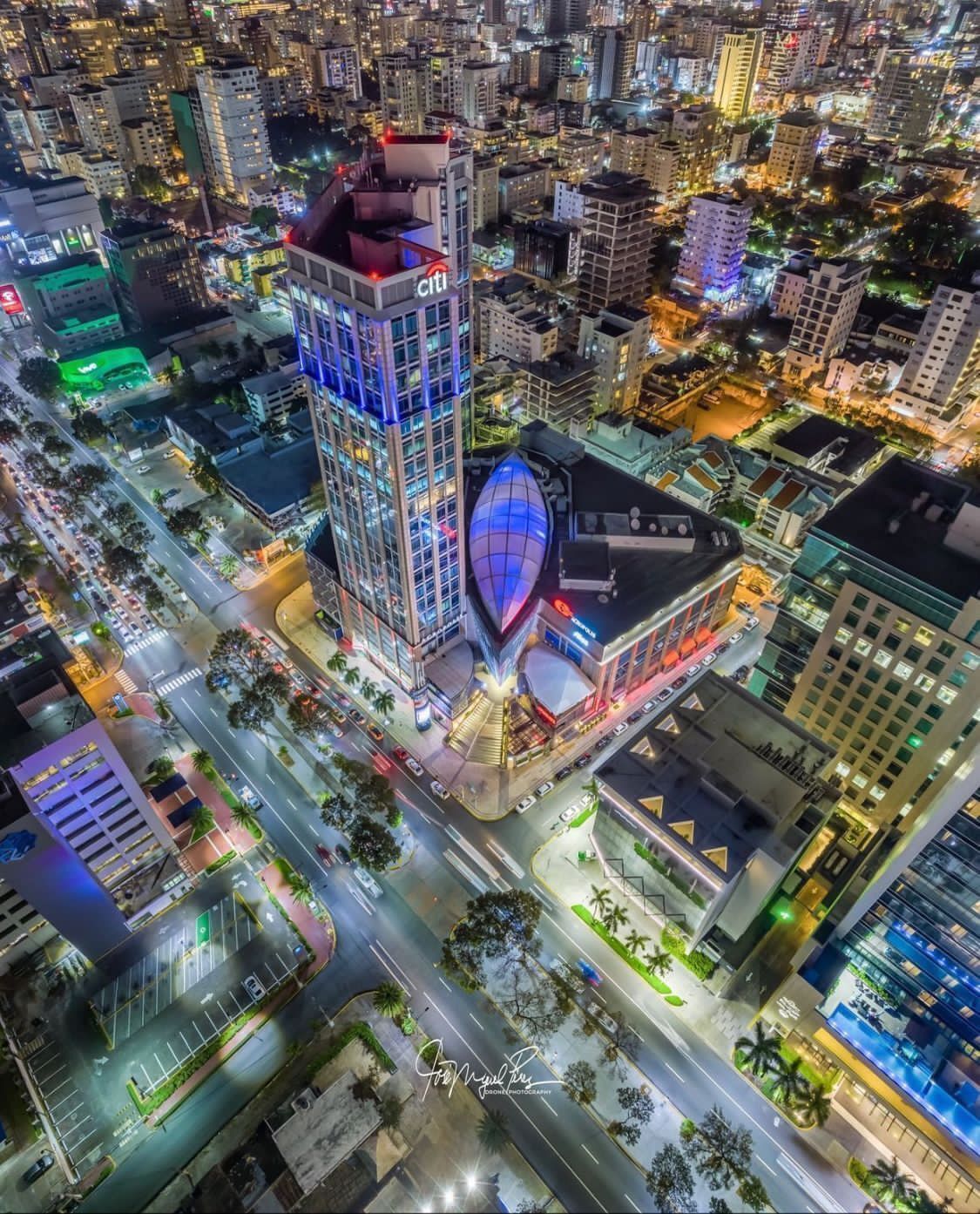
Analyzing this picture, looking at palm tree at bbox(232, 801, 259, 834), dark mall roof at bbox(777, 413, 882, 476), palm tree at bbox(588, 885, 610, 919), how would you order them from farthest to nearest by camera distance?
dark mall roof at bbox(777, 413, 882, 476)
palm tree at bbox(232, 801, 259, 834)
palm tree at bbox(588, 885, 610, 919)

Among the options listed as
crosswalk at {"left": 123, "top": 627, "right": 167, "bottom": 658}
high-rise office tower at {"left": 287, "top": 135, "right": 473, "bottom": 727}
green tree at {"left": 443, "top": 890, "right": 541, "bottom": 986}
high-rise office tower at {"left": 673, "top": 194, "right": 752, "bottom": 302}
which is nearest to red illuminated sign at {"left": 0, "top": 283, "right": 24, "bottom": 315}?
crosswalk at {"left": 123, "top": 627, "right": 167, "bottom": 658}

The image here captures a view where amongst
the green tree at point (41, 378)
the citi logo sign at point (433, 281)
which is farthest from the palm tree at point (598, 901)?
the green tree at point (41, 378)

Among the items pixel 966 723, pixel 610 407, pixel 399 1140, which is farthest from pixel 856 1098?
pixel 610 407

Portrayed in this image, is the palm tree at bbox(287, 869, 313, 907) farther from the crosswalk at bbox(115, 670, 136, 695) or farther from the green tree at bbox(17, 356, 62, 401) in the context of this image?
the green tree at bbox(17, 356, 62, 401)

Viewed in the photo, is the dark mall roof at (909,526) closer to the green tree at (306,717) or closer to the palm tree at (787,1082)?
the palm tree at (787,1082)

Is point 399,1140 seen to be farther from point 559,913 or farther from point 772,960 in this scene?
point 772,960
